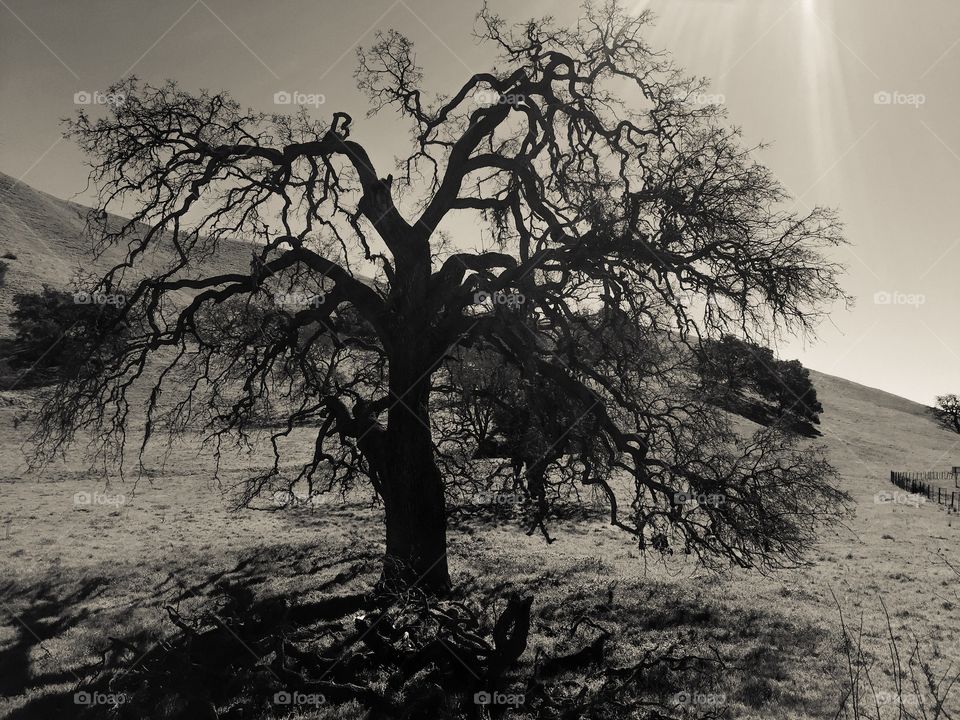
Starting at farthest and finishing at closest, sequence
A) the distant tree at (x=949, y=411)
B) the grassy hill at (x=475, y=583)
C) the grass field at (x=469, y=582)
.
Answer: the distant tree at (x=949, y=411) < the grass field at (x=469, y=582) < the grassy hill at (x=475, y=583)

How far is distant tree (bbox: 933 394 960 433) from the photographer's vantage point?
107000 mm

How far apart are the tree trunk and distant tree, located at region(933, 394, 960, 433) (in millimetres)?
123584

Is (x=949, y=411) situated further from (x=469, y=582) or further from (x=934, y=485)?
(x=469, y=582)

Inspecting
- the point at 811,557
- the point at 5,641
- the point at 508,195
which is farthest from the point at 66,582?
the point at 811,557

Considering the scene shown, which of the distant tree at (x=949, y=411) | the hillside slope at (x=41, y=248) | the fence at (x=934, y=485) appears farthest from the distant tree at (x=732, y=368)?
the distant tree at (x=949, y=411)

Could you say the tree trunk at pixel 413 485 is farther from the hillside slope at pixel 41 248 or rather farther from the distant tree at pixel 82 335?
the hillside slope at pixel 41 248

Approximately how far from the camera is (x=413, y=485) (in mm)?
11242

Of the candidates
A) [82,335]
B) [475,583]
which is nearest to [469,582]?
[475,583]

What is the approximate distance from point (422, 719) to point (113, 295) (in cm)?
862

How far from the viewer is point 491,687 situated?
710cm

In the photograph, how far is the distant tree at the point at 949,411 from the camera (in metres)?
107

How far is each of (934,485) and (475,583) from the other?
48533 millimetres

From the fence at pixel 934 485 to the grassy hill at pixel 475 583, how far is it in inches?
531

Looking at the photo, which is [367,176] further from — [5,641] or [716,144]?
[5,641]
